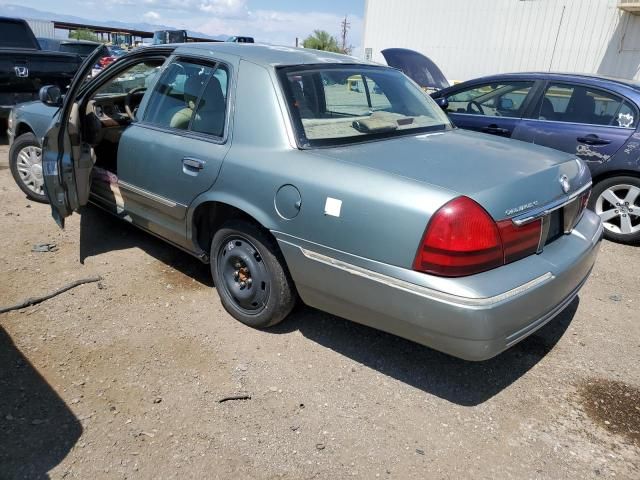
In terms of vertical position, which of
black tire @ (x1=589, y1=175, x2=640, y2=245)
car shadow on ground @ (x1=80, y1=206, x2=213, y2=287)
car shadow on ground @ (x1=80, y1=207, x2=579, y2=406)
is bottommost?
car shadow on ground @ (x1=80, y1=206, x2=213, y2=287)

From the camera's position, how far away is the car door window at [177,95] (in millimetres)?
3432

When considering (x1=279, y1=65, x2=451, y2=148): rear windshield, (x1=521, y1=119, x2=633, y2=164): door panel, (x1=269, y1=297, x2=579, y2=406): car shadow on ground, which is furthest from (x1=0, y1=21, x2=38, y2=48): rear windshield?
(x1=521, y1=119, x2=633, y2=164): door panel

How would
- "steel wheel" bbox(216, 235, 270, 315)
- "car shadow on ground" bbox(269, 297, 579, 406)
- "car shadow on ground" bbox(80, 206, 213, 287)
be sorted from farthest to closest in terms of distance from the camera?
"car shadow on ground" bbox(80, 206, 213, 287) → "steel wheel" bbox(216, 235, 270, 315) → "car shadow on ground" bbox(269, 297, 579, 406)

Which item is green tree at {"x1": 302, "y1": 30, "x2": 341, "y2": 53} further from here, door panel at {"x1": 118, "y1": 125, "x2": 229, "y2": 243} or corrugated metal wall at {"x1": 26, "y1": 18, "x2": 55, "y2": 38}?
door panel at {"x1": 118, "y1": 125, "x2": 229, "y2": 243}

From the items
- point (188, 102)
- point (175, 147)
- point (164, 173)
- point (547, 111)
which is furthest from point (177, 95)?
point (547, 111)

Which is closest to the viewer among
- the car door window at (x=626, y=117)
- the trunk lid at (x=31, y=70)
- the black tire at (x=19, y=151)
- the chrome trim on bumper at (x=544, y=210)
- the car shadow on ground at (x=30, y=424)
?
the car shadow on ground at (x=30, y=424)

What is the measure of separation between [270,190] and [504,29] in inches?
887

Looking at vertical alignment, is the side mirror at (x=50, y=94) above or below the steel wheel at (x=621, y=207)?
above

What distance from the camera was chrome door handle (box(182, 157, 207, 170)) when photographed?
3.16 m

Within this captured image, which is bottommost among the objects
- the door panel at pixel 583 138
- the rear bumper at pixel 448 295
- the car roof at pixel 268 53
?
the rear bumper at pixel 448 295

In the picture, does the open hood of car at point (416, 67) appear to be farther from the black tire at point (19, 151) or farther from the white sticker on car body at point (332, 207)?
the white sticker on car body at point (332, 207)

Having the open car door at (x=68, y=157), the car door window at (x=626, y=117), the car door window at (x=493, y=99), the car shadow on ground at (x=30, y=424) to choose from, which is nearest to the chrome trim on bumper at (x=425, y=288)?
the car shadow on ground at (x=30, y=424)

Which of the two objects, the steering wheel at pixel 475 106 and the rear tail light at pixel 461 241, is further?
the steering wheel at pixel 475 106

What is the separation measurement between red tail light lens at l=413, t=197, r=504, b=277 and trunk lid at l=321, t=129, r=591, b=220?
0.23 ft
